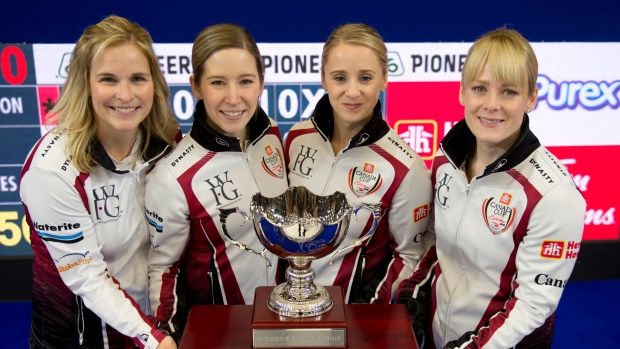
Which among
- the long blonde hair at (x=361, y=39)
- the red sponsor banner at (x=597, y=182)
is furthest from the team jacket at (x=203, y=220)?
the red sponsor banner at (x=597, y=182)

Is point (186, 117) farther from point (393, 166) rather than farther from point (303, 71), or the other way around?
point (393, 166)

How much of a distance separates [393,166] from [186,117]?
5.62 feet

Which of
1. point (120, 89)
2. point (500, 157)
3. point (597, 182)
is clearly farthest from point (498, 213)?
point (597, 182)

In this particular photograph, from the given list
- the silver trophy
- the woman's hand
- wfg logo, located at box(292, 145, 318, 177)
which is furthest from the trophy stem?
wfg logo, located at box(292, 145, 318, 177)

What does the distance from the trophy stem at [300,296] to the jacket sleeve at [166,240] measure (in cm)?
38

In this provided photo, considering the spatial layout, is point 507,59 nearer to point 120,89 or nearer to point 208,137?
A: point 208,137

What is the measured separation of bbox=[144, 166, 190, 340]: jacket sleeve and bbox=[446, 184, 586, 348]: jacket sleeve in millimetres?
822

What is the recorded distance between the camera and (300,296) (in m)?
1.38

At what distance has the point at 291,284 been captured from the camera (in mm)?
1409

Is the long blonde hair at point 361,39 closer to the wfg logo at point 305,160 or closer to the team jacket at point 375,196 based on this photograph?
the team jacket at point 375,196

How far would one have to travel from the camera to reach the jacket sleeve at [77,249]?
1482 millimetres

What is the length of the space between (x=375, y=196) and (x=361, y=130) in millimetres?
209

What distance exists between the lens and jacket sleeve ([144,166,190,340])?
1641 millimetres

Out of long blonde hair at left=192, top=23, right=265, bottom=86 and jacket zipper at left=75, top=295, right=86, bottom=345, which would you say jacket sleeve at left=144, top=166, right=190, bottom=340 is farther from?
long blonde hair at left=192, top=23, right=265, bottom=86
